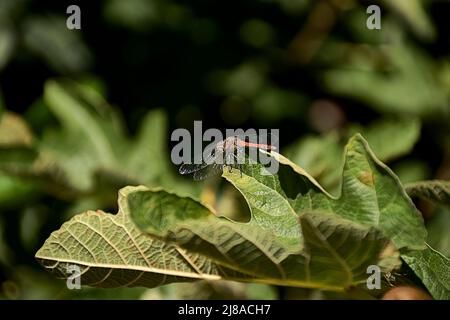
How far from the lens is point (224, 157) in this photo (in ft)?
3.74

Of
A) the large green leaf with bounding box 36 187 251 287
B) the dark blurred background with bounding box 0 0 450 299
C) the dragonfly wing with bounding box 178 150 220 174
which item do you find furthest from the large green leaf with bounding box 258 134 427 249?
the dark blurred background with bounding box 0 0 450 299

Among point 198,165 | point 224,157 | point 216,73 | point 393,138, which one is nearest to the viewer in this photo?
point 224,157

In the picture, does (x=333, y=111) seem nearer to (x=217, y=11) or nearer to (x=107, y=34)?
(x=217, y=11)

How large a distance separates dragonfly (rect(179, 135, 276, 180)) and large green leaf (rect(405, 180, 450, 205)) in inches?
6.7

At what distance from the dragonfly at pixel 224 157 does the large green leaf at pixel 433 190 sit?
0.17 m

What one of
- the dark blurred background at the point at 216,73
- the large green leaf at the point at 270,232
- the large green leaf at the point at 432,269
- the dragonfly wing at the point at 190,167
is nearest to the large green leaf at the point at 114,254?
the large green leaf at the point at 270,232

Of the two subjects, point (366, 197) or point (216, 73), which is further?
point (216, 73)

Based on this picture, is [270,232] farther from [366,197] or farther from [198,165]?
[198,165]

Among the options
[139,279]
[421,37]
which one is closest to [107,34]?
[421,37]

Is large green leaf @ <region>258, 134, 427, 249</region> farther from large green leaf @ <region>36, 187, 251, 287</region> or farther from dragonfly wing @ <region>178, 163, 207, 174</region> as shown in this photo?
dragonfly wing @ <region>178, 163, 207, 174</region>

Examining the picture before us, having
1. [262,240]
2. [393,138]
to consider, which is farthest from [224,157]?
[393,138]

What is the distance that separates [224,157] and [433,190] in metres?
0.32

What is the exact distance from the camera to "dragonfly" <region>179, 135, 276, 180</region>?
1039mm

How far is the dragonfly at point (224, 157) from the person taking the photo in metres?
1.04
